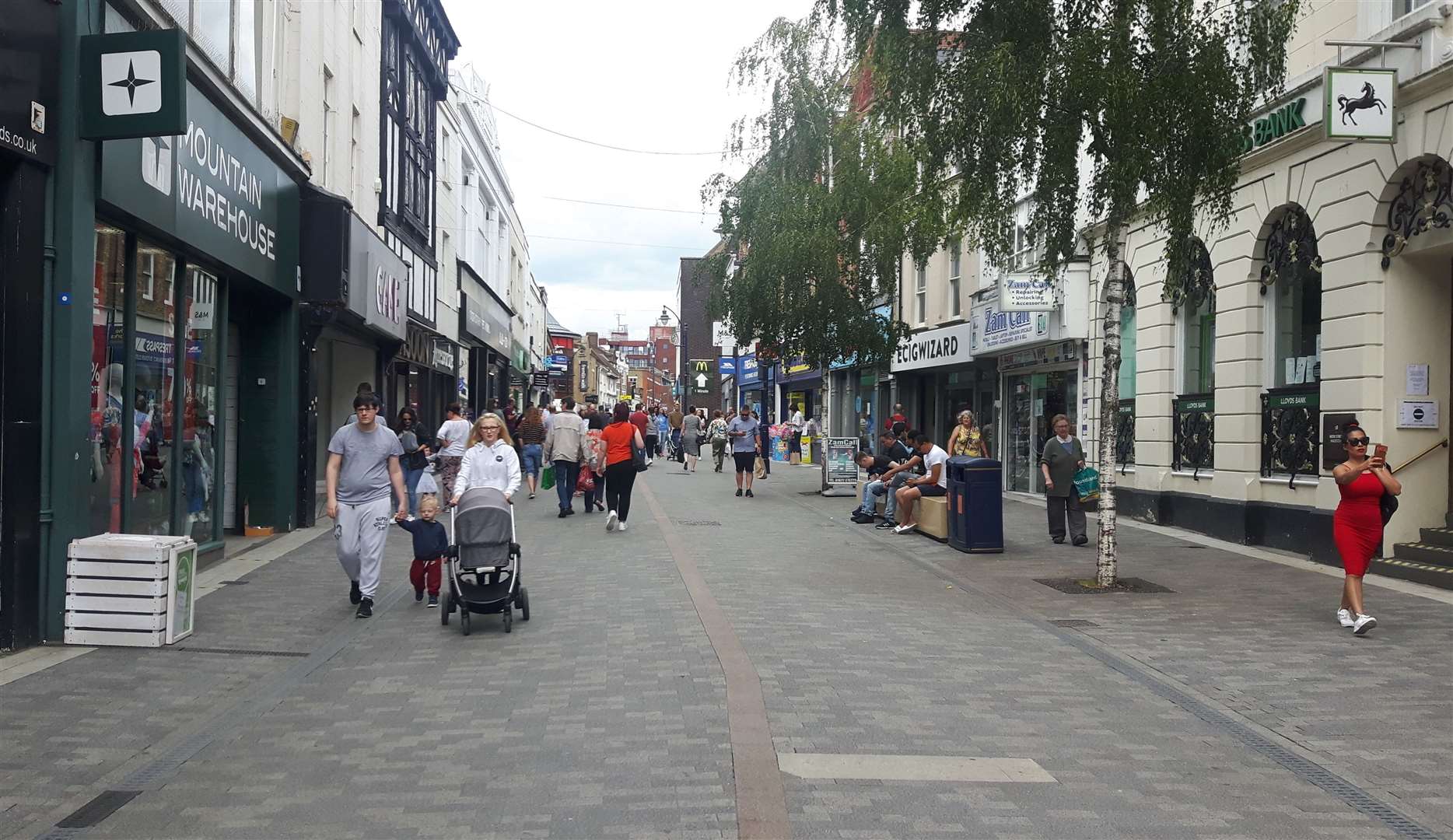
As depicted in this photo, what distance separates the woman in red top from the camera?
15430 mm

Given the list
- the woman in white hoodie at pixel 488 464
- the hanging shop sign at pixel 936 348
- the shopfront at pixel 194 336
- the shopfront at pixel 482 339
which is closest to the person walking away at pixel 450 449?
the shopfront at pixel 194 336

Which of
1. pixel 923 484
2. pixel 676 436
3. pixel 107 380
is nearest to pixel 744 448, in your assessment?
pixel 923 484

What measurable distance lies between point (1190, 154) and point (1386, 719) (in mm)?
5989

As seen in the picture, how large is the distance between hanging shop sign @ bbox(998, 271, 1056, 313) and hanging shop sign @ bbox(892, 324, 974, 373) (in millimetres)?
3884

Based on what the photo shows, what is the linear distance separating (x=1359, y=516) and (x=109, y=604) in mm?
8829

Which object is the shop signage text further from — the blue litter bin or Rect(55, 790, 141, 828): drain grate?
Rect(55, 790, 141, 828): drain grate

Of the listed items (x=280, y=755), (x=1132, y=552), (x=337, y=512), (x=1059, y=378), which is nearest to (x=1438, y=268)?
(x=1132, y=552)

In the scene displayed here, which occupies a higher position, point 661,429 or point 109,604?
point 661,429

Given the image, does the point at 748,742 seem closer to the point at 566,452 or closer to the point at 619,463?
the point at 619,463

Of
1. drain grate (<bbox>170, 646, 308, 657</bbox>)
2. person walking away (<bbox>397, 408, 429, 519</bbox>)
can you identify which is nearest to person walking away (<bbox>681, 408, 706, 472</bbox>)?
person walking away (<bbox>397, 408, 429, 519</bbox>)

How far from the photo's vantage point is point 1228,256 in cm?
1563

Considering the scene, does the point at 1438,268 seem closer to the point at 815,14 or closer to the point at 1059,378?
the point at 815,14

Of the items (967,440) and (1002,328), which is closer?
(967,440)

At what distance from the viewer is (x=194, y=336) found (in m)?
11.7
